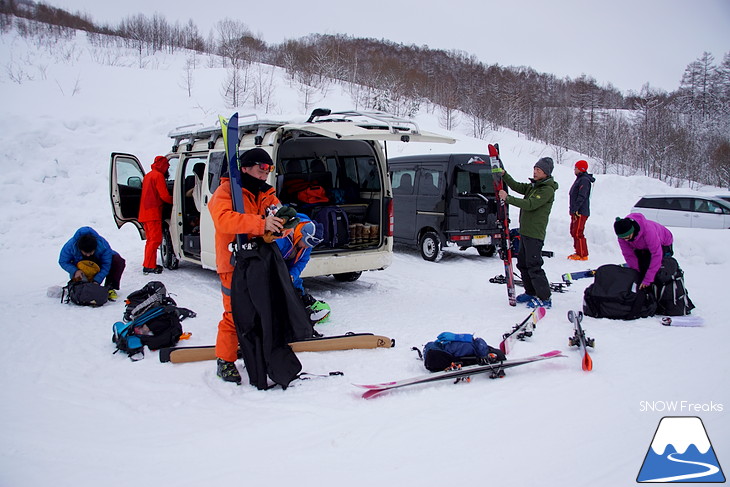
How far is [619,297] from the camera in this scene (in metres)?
5.18

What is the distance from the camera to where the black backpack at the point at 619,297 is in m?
5.17

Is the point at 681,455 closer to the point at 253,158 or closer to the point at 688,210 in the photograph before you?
the point at 253,158

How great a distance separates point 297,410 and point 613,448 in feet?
6.41

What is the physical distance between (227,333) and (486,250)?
6941mm

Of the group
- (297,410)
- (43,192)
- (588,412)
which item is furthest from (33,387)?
(43,192)

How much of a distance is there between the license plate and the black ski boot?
19.8 feet

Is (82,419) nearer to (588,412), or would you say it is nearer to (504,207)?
(588,412)

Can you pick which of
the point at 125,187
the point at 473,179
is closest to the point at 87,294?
the point at 125,187

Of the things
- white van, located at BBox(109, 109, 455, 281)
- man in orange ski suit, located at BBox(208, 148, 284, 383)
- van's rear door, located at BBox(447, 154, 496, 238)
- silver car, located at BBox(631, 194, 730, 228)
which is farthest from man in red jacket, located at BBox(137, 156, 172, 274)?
silver car, located at BBox(631, 194, 730, 228)

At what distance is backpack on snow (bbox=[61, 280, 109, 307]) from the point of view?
226 inches

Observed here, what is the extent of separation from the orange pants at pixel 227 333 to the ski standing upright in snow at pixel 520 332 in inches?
89.0

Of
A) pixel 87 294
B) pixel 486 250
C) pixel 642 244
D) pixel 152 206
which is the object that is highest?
pixel 642 244

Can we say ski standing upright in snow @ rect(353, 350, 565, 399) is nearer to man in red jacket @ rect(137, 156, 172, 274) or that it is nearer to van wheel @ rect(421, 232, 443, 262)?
van wheel @ rect(421, 232, 443, 262)

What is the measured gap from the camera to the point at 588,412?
10.4ft
